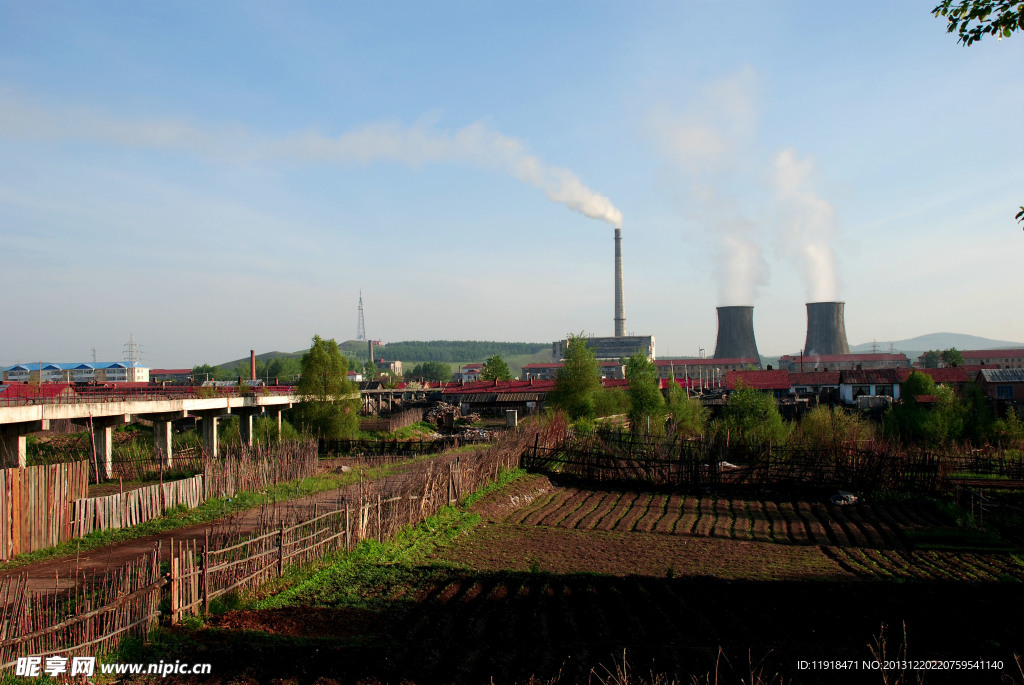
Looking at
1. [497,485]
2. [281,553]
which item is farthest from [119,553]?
[497,485]

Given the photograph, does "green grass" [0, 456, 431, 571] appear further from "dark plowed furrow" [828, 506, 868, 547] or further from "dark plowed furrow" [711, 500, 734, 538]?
"dark plowed furrow" [828, 506, 868, 547]

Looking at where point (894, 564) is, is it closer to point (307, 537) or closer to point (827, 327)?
point (307, 537)

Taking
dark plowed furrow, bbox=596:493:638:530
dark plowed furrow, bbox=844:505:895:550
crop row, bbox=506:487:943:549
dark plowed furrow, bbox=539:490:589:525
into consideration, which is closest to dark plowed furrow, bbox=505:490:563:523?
crop row, bbox=506:487:943:549

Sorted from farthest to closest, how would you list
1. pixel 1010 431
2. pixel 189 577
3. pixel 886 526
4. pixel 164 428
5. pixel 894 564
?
pixel 164 428
pixel 1010 431
pixel 886 526
pixel 894 564
pixel 189 577

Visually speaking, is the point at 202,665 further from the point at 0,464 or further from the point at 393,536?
the point at 0,464

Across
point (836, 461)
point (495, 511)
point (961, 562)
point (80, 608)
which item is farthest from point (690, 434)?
point (80, 608)

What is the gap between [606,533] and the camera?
1783 cm

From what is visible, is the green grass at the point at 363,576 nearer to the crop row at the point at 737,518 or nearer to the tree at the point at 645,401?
the crop row at the point at 737,518

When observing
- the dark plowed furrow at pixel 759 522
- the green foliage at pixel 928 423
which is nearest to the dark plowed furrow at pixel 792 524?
the dark plowed furrow at pixel 759 522

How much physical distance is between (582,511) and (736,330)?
91569mm

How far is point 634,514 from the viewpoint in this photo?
2078cm

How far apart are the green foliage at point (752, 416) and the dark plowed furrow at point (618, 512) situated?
465 inches

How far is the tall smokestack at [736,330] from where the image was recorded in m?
107

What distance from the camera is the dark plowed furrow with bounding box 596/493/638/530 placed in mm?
19000
